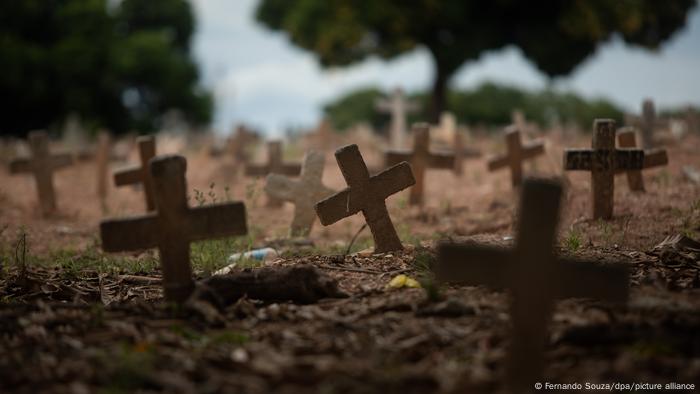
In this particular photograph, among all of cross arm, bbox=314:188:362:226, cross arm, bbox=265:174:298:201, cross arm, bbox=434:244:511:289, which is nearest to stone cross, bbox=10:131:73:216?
cross arm, bbox=265:174:298:201

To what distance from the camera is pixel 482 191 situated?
13.5 metres

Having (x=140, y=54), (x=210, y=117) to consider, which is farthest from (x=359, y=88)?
(x=140, y=54)

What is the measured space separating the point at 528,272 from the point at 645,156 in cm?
631

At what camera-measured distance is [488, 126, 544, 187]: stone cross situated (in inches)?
480

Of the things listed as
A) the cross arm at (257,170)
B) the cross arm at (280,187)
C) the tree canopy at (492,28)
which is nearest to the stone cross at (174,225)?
the cross arm at (280,187)

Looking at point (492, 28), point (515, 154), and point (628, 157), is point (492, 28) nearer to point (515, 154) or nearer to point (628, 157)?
point (515, 154)

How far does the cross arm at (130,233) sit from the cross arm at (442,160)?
Answer: 6.82 meters

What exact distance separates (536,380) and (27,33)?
4214 cm

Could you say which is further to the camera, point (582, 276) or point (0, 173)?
point (0, 173)

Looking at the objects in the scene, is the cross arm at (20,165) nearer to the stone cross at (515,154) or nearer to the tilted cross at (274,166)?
the tilted cross at (274,166)

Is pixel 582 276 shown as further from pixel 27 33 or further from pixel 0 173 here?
pixel 27 33

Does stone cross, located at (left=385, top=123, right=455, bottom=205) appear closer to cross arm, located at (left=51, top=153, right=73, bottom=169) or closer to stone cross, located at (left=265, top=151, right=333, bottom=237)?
stone cross, located at (left=265, top=151, right=333, bottom=237)

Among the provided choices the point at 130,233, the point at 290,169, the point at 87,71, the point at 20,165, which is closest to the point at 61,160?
the point at 20,165

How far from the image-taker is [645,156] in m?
9.43
